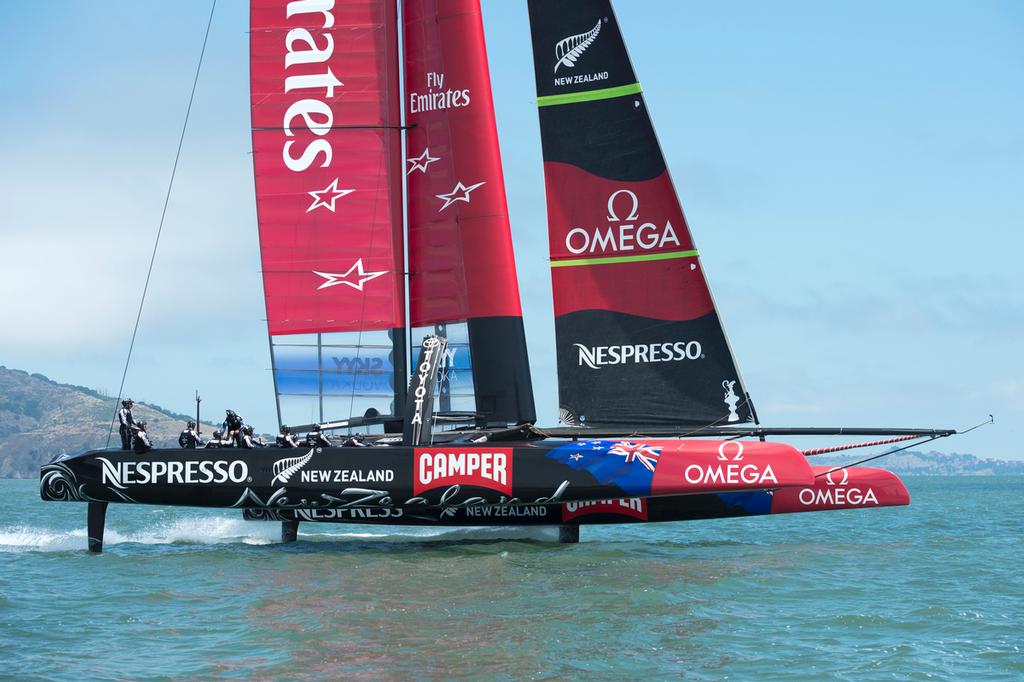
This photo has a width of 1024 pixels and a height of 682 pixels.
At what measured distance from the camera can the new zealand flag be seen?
14.3 meters

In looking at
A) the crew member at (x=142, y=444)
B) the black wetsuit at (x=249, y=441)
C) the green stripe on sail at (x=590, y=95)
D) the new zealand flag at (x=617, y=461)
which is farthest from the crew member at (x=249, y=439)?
the green stripe on sail at (x=590, y=95)

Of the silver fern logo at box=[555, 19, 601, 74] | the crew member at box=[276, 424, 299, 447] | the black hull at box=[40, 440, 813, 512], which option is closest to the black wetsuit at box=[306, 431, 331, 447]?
the crew member at box=[276, 424, 299, 447]

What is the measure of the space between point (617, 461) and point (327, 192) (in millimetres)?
5806

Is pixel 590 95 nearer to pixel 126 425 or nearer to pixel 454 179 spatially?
pixel 454 179

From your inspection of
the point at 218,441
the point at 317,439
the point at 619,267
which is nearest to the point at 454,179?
the point at 619,267

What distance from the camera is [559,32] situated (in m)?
16.2

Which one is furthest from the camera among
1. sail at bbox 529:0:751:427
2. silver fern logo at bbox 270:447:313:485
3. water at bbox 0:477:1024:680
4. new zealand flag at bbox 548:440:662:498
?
sail at bbox 529:0:751:427

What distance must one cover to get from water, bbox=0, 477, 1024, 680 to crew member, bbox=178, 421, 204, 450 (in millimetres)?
1448

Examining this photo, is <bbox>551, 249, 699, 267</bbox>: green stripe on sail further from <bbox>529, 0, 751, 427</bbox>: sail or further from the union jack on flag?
the union jack on flag

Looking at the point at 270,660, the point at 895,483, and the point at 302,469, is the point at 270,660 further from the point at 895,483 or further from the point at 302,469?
the point at 895,483

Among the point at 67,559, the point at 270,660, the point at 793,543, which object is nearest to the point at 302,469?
the point at 67,559

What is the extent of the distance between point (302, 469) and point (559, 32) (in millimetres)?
6732

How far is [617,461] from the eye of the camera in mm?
14367

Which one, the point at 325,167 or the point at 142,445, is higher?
the point at 325,167
